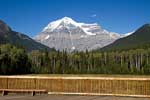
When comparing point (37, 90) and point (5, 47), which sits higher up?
point (5, 47)

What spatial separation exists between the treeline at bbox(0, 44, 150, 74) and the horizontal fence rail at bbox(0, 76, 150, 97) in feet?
206

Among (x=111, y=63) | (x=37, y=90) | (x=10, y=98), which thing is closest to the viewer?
(x=10, y=98)

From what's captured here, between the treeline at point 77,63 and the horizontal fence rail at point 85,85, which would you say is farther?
the treeline at point 77,63

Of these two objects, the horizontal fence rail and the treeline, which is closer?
the horizontal fence rail

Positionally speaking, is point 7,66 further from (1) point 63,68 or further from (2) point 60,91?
(2) point 60,91

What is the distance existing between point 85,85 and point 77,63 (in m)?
97.2

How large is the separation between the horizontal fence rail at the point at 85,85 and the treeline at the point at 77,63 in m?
62.7

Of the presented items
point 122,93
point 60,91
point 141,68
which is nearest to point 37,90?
point 60,91

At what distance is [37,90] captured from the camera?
25016mm

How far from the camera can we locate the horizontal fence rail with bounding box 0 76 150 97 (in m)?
23.5

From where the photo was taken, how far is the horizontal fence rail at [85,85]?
77.0 feet

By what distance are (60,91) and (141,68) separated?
83934 mm

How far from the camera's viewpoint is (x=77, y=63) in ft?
400

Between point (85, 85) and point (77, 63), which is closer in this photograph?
point (85, 85)
